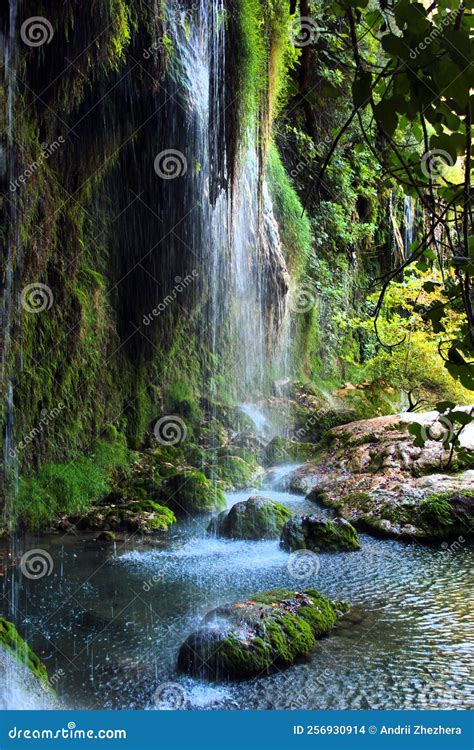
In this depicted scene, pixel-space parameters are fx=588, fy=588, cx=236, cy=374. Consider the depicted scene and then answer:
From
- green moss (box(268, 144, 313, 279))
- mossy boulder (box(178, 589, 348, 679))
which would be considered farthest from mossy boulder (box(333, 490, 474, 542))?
green moss (box(268, 144, 313, 279))

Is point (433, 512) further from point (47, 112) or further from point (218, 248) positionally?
point (47, 112)

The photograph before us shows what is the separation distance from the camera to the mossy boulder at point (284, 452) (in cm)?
1179

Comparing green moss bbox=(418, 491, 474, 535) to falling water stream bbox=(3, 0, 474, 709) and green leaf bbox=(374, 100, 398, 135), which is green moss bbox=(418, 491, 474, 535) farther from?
green leaf bbox=(374, 100, 398, 135)

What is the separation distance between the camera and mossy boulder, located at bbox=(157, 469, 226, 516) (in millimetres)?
8516

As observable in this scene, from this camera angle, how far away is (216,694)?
359 centimetres

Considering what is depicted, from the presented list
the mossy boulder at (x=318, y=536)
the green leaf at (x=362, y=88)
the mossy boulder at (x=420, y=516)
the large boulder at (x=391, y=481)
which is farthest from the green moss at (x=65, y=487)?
the green leaf at (x=362, y=88)

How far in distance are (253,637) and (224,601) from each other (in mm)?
1122

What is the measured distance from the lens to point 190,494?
339 inches

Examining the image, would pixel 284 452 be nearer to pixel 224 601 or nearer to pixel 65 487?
pixel 65 487

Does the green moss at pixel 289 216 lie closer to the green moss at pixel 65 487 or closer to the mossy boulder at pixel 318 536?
the green moss at pixel 65 487

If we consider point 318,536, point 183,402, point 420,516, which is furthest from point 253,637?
point 183,402

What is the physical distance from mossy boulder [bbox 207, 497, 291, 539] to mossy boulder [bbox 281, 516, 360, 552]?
0.41m

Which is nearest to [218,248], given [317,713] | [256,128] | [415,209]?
[256,128]

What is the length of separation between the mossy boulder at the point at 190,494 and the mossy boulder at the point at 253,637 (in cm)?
404
